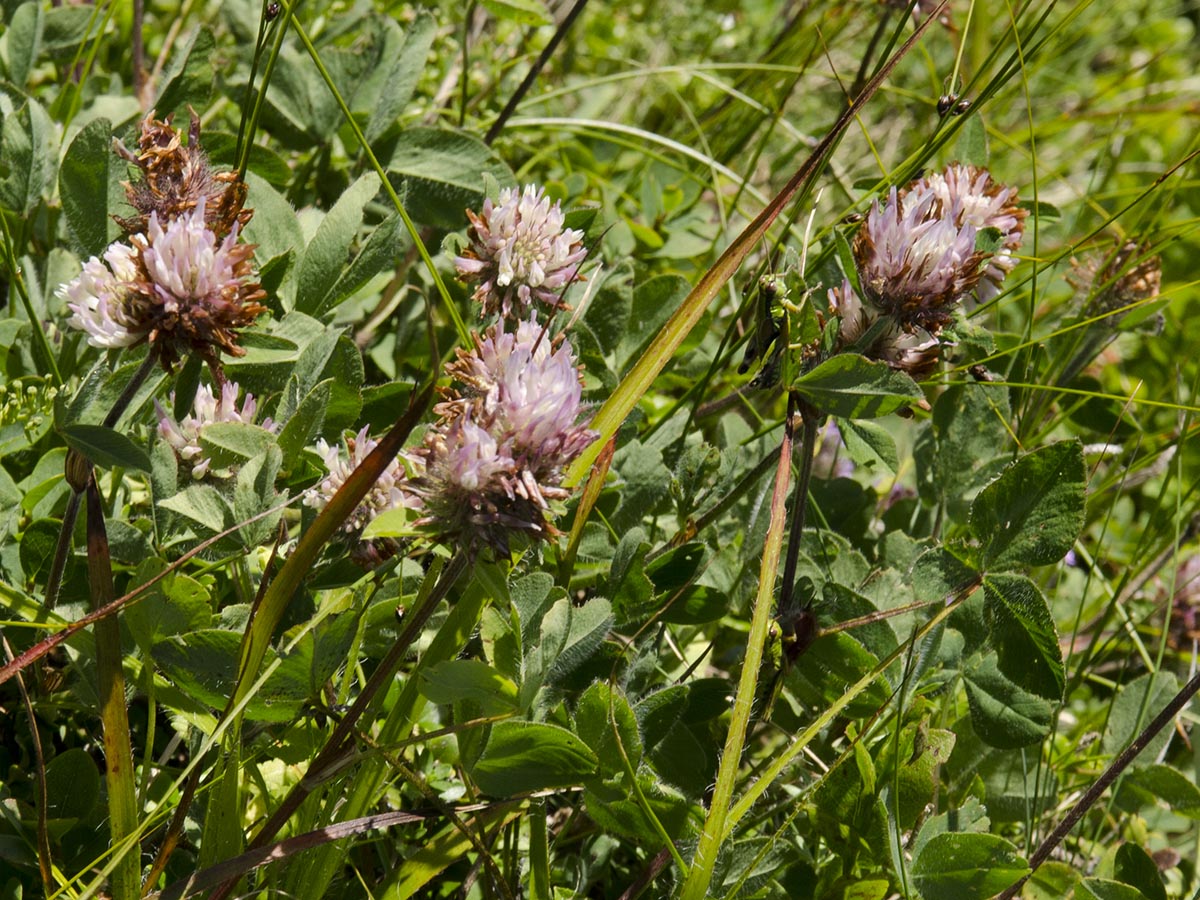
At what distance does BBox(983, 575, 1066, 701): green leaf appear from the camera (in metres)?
1.34

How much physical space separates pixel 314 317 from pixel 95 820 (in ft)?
2.12

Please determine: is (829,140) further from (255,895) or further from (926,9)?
(926,9)

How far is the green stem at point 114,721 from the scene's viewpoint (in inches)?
42.9

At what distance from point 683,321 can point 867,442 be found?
30cm

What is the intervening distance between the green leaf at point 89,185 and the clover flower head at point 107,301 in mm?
336

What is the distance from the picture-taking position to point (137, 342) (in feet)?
3.64

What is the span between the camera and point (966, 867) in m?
1.26

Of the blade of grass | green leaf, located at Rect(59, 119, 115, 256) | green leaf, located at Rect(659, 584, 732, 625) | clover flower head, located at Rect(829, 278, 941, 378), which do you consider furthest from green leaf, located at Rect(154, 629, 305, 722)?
clover flower head, located at Rect(829, 278, 941, 378)

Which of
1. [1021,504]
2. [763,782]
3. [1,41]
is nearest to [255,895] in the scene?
[763,782]

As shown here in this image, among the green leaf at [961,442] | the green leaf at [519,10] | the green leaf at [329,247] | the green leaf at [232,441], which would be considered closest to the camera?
the green leaf at [232,441]

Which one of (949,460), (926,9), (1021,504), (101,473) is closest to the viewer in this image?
(1021,504)

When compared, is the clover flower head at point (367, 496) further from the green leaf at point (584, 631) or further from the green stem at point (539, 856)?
the green stem at point (539, 856)

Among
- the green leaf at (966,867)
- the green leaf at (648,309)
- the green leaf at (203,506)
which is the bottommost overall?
the green leaf at (966,867)

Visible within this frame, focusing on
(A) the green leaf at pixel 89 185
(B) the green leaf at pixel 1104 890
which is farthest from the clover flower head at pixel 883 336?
(A) the green leaf at pixel 89 185
